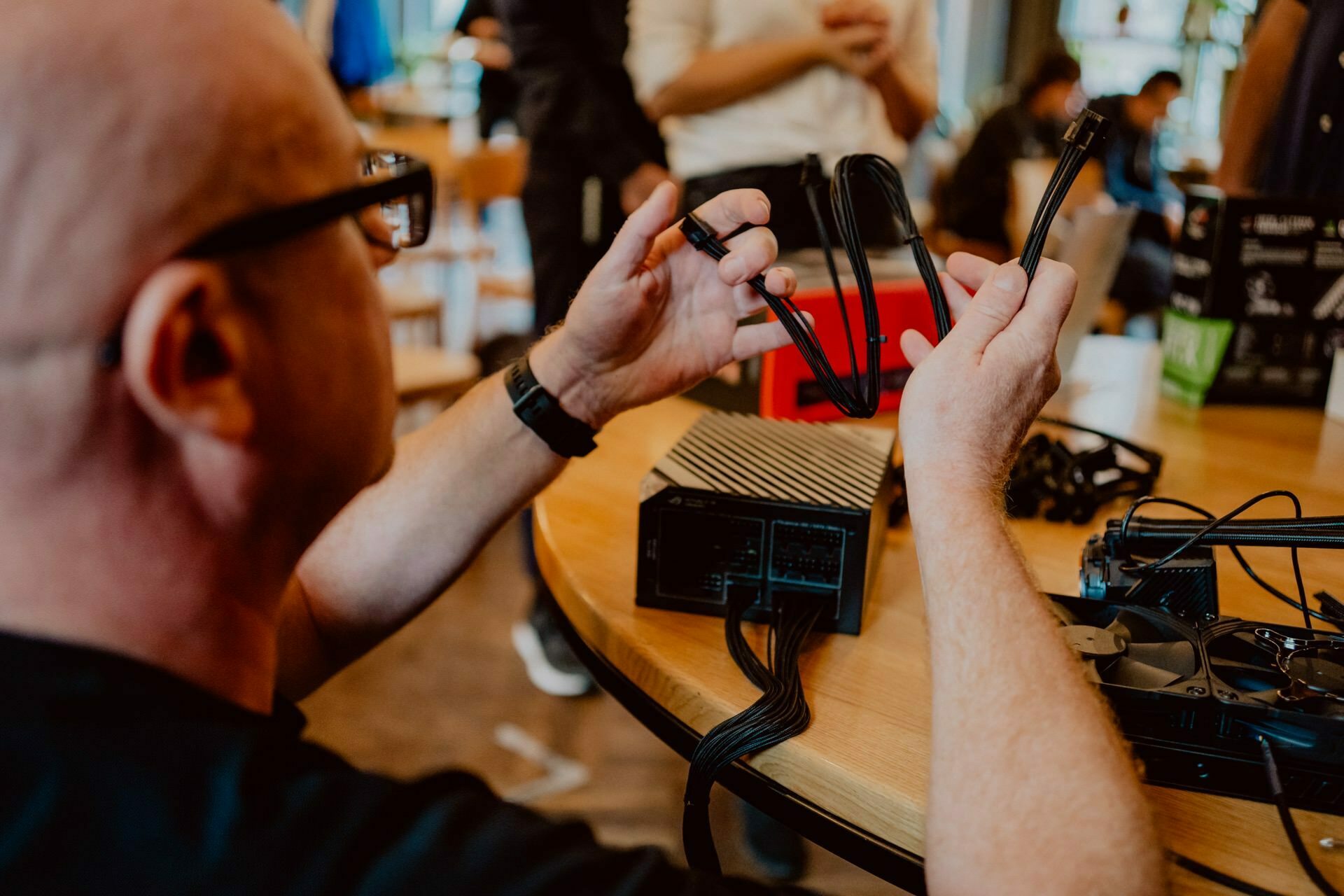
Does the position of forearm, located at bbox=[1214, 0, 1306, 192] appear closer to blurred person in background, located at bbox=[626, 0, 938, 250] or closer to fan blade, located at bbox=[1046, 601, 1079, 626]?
blurred person in background, located at bbox=[626, 0, 938, 250]

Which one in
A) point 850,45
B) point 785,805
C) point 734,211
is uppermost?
point 850,45

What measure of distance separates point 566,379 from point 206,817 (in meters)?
0.52

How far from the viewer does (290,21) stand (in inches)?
24.0

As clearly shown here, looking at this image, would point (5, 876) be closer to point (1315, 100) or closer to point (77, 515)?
point (77, 515)

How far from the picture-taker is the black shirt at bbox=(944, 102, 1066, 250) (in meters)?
4.43

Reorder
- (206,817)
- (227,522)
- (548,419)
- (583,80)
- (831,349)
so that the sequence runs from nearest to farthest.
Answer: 1. (206,817)
2. (227,522)
3. (548,419)
4. (831,349)
5. (583,80)

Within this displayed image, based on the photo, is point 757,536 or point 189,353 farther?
point 757,536

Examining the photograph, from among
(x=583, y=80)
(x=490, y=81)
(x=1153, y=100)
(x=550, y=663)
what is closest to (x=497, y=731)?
(x=550, y=663)

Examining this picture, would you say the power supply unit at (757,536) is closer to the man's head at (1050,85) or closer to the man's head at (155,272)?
the man's head at (155,272)

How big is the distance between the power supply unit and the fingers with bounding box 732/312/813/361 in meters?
0.10

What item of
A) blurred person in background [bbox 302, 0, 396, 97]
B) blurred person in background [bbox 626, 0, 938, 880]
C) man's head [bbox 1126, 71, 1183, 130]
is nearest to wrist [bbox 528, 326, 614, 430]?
blurred person in background [bbox 626, 0, 938, 880]

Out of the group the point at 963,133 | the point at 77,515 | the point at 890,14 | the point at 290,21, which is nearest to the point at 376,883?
the point at 77,515

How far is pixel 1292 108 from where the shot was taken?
1.74m

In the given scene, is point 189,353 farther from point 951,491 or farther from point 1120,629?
point 1120,629
